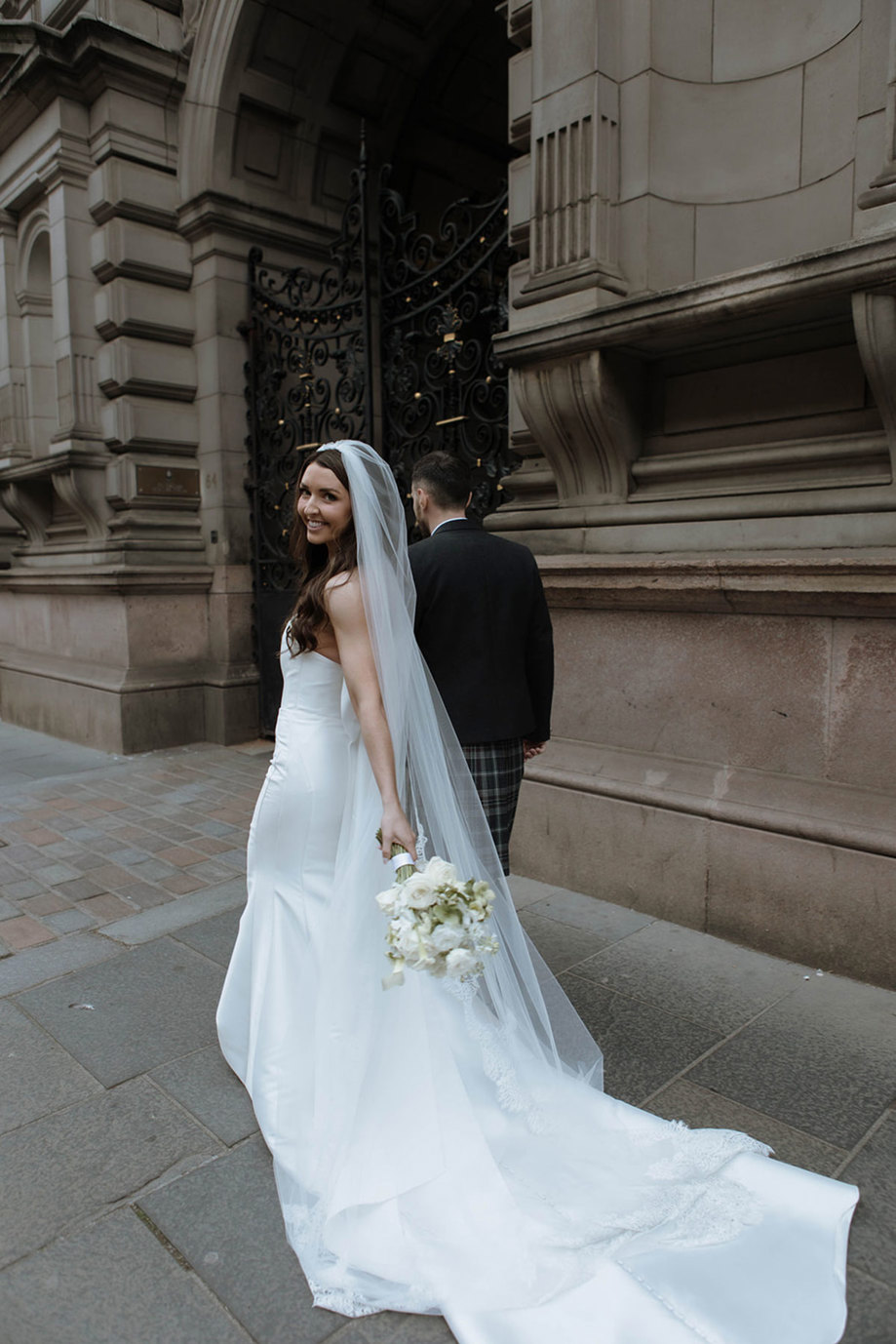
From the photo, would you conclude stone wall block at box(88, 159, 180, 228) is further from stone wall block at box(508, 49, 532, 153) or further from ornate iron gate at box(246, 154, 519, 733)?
stone wall block at box(508, 49, 532, 153)

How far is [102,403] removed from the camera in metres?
8.11

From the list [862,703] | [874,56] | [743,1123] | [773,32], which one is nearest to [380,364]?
[773,32]

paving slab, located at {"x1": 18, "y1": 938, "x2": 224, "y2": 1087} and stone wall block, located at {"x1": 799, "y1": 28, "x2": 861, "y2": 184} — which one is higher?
stone wall block, located at {"x1": 799, "y1": 28, "x2": 861, "y2": 184}

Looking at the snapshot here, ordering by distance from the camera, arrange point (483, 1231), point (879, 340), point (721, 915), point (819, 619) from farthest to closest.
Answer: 1. point (721, 915)
2. point (819, 619)
3. point (879, 340)
4. point (483, 1231)

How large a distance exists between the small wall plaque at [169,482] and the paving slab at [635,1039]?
6202 mm

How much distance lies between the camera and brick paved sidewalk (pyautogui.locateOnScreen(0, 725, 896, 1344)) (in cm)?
200

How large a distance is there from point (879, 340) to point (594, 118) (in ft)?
6.33

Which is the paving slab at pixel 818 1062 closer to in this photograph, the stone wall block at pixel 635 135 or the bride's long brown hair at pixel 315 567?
the bride's long brown hair at pixel 315 567

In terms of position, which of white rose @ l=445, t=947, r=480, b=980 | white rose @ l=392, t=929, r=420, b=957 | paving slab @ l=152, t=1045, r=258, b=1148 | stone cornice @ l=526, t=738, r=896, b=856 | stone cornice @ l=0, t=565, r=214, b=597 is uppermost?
stone cornice @ l=0, t=565, r=214, b=597

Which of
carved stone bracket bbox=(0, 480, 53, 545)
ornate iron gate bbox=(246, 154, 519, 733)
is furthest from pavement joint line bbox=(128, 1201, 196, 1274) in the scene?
carved stone bracket bbox=(0, 480, 53, 545)

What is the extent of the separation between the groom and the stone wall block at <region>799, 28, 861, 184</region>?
8.01 ft

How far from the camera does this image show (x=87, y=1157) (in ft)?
8.17

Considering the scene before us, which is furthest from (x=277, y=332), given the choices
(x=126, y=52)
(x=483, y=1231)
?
(x=483, y=1231)

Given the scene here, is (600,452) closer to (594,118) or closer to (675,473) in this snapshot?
(675,473)
